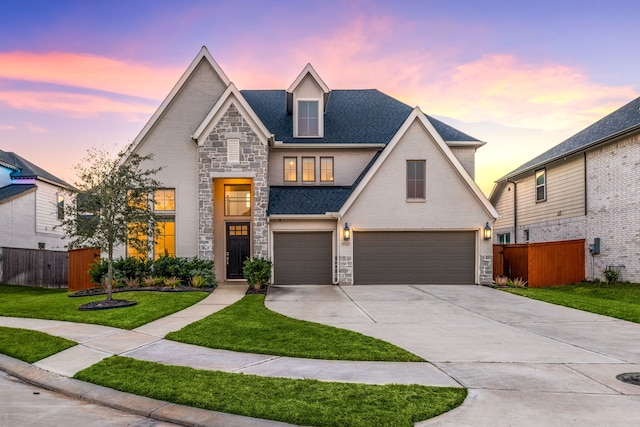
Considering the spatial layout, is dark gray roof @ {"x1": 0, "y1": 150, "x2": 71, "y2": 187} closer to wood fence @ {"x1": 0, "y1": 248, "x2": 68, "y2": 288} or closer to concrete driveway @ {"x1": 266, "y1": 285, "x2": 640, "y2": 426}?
wood fence @ {"x1": 0, "y1": 248, "x2": 68, "y2": 288}

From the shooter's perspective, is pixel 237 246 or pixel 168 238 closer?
pixel 168 238

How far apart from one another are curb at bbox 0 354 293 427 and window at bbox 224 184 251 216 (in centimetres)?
1292

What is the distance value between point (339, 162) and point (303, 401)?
16.6 meters

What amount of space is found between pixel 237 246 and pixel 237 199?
223cm

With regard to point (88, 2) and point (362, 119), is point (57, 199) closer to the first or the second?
point (88, 2)

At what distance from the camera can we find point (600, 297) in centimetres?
1627

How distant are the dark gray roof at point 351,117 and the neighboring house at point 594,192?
574cm

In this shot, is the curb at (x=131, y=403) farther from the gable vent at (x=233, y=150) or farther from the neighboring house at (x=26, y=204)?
the neighboring house at (x=26, y=204)

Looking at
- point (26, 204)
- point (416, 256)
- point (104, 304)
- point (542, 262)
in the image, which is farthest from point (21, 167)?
point (542, 262)

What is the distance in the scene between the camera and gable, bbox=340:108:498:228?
18.6 m

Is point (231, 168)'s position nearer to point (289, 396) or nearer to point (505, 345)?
point (505, 345)

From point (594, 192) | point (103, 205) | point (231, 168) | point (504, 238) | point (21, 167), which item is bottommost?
point (504, 238)

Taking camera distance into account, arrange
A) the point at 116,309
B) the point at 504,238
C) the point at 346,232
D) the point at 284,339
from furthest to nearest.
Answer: the point at 504,238 < the point at 346,232 < the point at 116,309 < the point at 284,339

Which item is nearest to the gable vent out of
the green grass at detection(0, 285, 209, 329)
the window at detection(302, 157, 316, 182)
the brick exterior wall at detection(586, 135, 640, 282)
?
the window at detection(302, 157, 316, 182)
